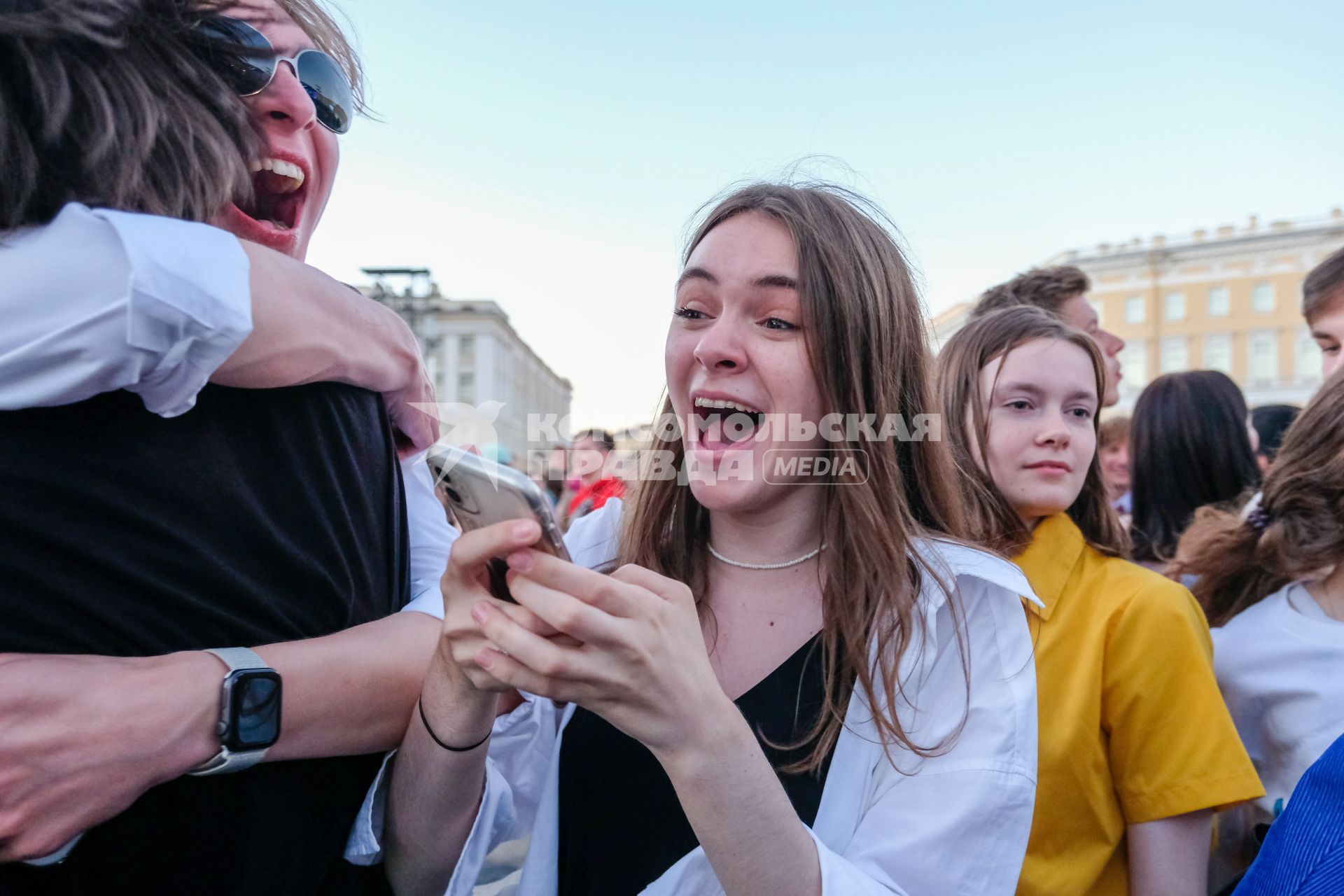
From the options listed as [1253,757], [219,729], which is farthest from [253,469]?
[1253,757]

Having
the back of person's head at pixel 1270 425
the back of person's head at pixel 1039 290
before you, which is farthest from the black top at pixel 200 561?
the back of person's head at pixel 1270 425

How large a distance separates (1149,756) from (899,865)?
2.80 feet

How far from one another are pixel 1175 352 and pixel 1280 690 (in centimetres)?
5564

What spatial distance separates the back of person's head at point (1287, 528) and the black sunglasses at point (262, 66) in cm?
240

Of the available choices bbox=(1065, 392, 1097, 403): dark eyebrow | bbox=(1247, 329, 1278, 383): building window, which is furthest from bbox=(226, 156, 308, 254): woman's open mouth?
bbox=(1247, 329, 1278, 383): building window

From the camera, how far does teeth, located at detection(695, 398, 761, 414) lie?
4.83 ft

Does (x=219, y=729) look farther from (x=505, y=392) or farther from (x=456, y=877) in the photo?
(x=505, y=392)

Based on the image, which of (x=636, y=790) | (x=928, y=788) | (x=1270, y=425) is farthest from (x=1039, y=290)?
(x=636, y=790)

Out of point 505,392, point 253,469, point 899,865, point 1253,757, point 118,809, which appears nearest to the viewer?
point 118,809

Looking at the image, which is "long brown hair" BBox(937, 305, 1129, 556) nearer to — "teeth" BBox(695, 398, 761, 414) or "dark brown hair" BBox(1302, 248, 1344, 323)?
"teeth" BBox(695, 398, 761, 414)

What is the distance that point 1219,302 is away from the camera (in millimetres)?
47812

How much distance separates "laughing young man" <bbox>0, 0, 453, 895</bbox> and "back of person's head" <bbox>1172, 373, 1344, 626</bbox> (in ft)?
7.06

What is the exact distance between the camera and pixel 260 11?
49.6 inches

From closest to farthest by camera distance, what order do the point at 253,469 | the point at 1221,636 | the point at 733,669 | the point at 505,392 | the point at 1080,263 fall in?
the point at 253,469 → the point at 733,669 → the point at 1221,636 → the point at 1080,263 → the point at 505,392
